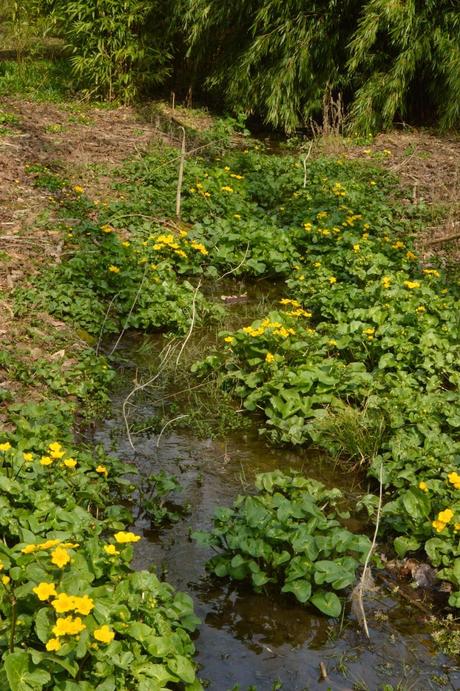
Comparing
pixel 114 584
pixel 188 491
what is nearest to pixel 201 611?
pixel 114 584

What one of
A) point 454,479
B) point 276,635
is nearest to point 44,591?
point 276,635

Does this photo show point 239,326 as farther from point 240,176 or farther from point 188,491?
point 240,176

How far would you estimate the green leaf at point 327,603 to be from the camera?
10.00 ft

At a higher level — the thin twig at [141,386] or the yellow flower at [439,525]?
the yellow flower at [439,525]

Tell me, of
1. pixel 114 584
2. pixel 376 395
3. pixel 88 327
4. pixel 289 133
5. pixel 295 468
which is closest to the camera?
pixel 114 584

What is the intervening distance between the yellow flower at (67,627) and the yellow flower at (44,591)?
8 cm

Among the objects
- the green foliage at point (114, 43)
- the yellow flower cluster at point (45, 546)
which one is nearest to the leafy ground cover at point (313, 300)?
the yellow flower cluster at point (45, 546)

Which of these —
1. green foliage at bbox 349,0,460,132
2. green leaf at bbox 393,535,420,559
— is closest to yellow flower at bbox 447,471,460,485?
green leaf at bbox 393,535,420,559

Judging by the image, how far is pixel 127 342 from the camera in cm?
534

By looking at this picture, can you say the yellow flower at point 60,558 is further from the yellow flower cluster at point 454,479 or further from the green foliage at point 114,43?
the green foliage at point 114,43

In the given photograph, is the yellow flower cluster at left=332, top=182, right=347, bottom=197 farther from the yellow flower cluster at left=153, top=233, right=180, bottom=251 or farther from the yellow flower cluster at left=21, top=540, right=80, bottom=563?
the yellow flower cluster at left=21, top=540, right=80, bottom=563

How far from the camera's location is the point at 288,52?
30.9ft

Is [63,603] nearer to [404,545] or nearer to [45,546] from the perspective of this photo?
[45,546]

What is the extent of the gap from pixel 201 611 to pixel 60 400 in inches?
59.1
